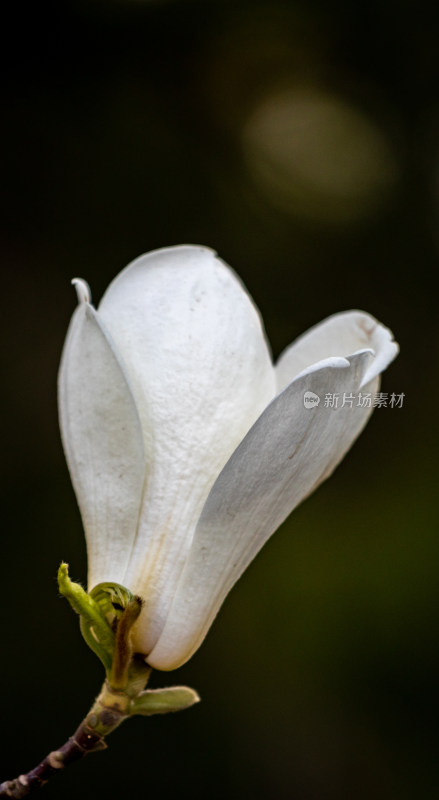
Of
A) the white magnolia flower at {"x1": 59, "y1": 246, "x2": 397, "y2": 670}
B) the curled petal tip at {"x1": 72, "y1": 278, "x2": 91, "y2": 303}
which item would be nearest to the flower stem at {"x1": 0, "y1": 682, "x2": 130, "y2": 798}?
the white magnolia flower at {"x1": 59, "y1": 246, "x2": 397, "y2": 670}

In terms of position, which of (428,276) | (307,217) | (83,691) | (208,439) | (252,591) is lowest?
(83,691)

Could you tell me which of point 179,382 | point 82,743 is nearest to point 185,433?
point 179,382

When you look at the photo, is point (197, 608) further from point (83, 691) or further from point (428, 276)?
point (428, 276)

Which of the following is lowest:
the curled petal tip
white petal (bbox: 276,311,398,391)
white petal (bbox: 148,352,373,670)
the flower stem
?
the flower stem

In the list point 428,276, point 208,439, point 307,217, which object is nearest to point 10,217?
point 307,217

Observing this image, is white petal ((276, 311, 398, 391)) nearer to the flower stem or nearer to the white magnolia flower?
the white magnolia flower

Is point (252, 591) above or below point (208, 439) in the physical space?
below
